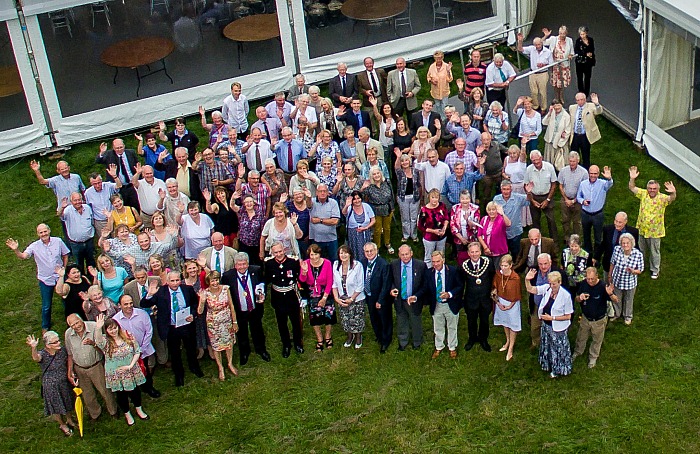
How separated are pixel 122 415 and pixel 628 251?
5.48m

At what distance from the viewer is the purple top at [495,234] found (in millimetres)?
10891

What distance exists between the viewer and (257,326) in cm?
1089

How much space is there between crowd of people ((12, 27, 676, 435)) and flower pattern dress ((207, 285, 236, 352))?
0.02 m

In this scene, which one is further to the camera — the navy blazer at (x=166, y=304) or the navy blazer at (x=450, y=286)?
the navy blazer at (x=450, y=286)

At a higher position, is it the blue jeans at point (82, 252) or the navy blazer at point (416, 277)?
the navy blazer at point (416, 277)

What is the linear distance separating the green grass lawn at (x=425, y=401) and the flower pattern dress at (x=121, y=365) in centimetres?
59

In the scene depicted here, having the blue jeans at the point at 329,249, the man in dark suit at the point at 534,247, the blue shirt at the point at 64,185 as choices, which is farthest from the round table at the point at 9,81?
the man in dark suit at the point at 534,247

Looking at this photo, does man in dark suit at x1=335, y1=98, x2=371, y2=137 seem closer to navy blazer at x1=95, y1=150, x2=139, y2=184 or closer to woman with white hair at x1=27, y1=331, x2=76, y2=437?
navy blazer at x1=95, y1=150, x2=139, y2=184

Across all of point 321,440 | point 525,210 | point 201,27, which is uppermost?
point 201,27

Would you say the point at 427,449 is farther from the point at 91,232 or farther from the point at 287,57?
the point at 287,57

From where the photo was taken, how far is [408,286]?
10391mm

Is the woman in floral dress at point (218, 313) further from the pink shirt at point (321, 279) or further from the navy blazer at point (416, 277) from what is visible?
the navy blazer at point (416, 277)

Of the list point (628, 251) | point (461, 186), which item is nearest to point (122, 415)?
point (461, 186)

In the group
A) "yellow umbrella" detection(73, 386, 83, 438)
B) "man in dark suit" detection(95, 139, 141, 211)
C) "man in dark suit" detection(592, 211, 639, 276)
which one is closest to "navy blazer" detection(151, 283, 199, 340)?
"yellow umbrella" detection(73, 386, 83, 438)
